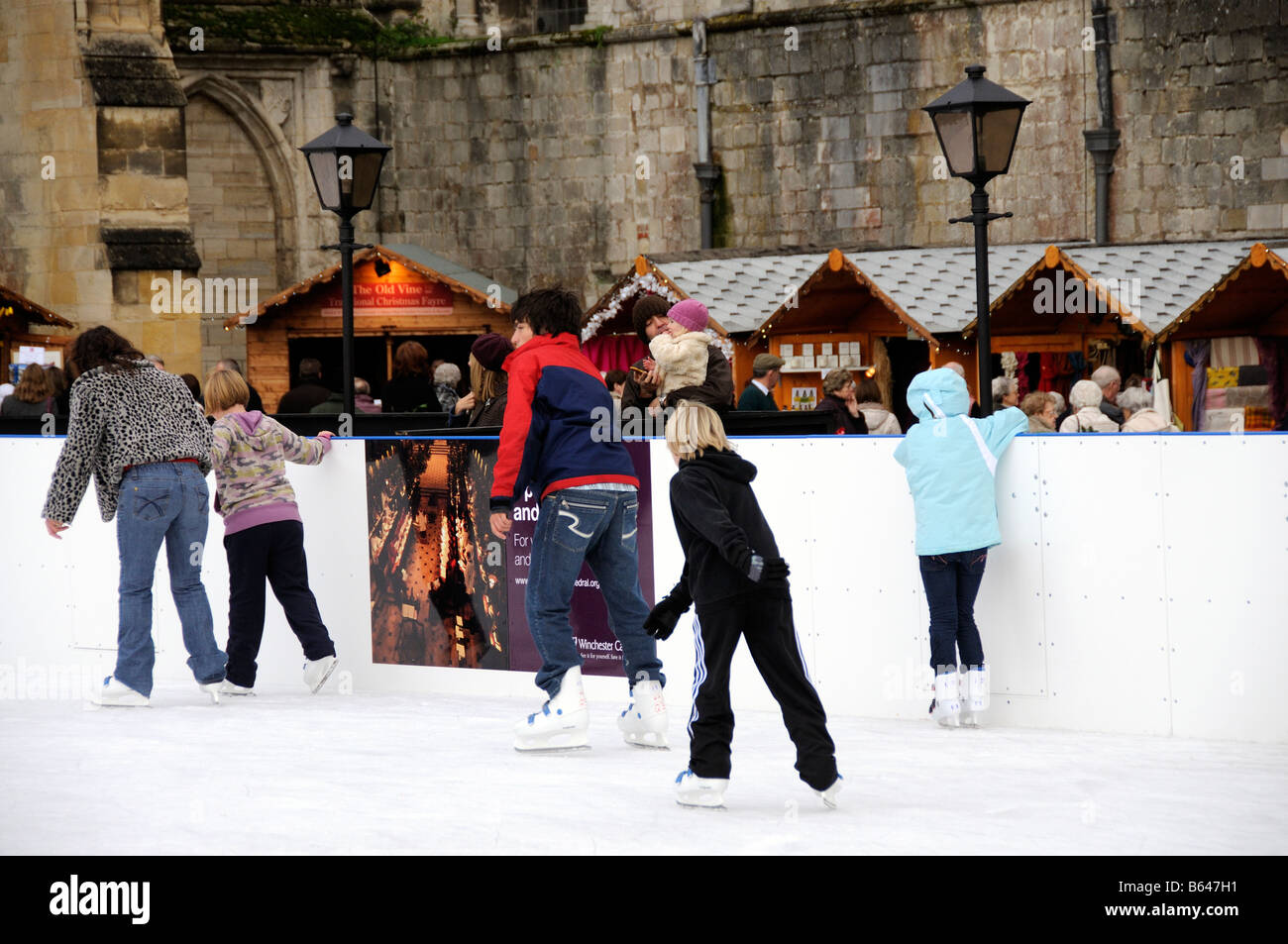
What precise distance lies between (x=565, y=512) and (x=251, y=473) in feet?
7.62

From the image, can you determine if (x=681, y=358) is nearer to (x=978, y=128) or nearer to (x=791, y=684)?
(x=791, y=684)

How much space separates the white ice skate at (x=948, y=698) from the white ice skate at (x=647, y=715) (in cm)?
118

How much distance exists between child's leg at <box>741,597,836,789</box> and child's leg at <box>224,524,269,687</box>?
3.39 m

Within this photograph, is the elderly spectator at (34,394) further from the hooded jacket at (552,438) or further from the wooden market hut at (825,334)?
the hooded jacket at (552,438)

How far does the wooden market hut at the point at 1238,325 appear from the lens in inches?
528

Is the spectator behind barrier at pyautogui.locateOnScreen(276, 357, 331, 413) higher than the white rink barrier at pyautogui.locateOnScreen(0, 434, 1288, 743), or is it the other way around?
the spectator behind barrier at pyautogui.locateOnScreen(276, 357, 331, 413)

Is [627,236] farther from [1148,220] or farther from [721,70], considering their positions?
[1148,220]

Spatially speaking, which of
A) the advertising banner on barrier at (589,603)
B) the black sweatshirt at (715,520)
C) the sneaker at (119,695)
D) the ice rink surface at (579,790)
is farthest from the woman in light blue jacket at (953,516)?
the sneaker at (119,695)

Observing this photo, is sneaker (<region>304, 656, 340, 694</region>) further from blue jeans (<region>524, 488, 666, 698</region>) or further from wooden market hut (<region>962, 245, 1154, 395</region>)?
wooden market hut (<region>962, 245, 1154, 395</region>)

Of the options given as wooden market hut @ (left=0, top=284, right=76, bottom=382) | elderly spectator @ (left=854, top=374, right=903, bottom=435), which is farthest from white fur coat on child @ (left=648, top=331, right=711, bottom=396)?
wooden market hut @ (left=0, top=284, right=76, bottom=382)

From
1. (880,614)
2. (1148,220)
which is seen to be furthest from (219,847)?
(1148,220)

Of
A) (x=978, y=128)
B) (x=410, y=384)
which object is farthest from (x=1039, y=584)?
(x=410, y=384)

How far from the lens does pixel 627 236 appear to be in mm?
23781

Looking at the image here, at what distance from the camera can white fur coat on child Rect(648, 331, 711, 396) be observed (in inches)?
277
